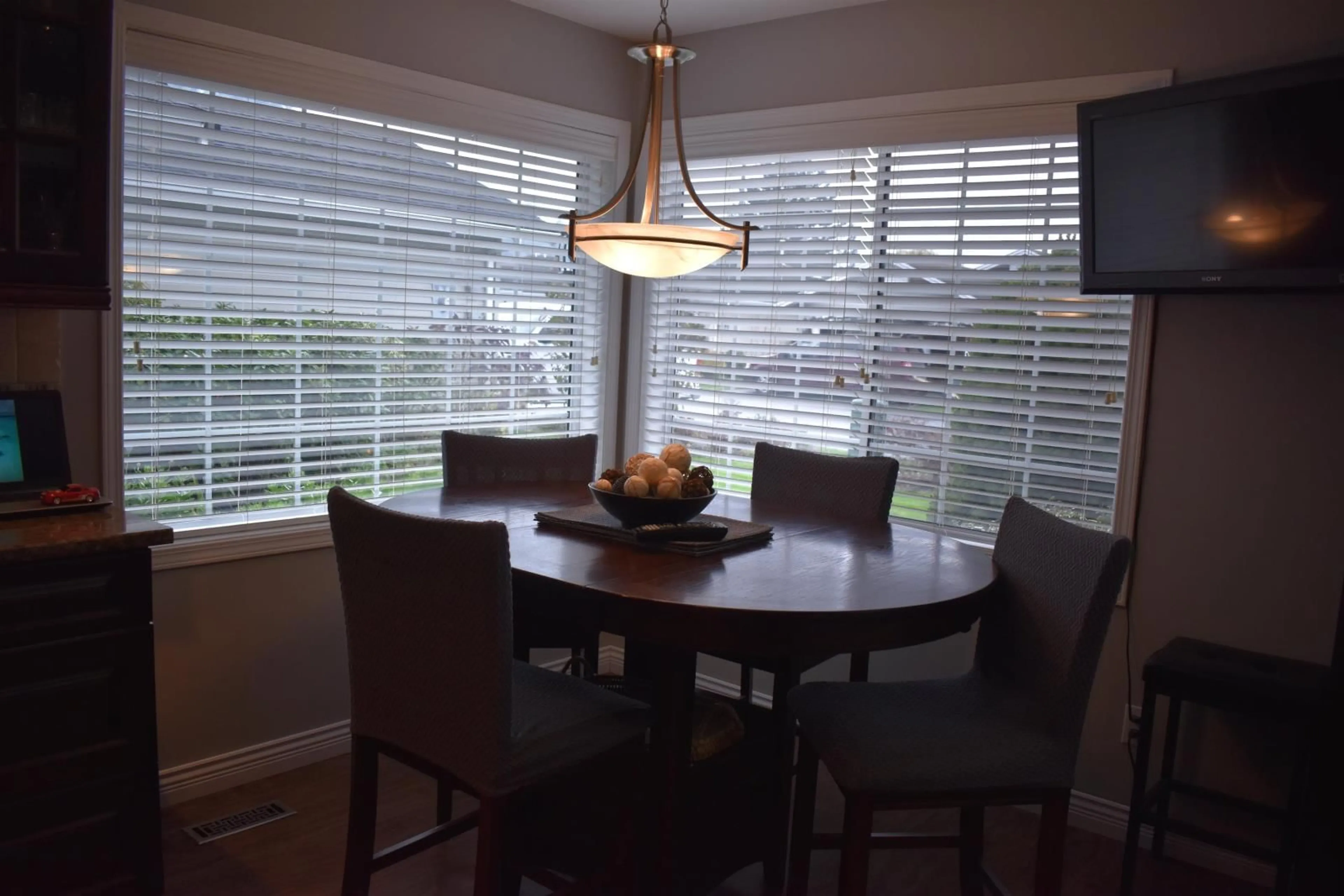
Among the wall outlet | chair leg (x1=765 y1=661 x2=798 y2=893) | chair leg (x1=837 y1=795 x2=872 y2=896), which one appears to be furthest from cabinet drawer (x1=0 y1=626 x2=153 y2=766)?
the wall outlet

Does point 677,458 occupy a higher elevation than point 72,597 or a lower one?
higher

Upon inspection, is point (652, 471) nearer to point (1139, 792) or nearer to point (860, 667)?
point (860, 667)

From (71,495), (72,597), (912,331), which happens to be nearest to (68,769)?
(72,597)

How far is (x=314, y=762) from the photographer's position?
11.0 feet

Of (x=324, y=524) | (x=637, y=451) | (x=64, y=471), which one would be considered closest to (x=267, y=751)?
(x=324, y=524)

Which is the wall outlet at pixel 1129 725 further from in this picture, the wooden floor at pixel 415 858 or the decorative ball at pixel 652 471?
the decorative ball at pixel 652 471

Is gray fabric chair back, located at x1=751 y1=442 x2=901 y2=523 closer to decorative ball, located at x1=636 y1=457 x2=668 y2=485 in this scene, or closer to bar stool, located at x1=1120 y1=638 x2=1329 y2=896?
decorative ball, located at x1=636 y1=457 x2=668 y2=485

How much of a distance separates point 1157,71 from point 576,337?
7.48 ft

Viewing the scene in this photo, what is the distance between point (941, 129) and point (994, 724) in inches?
81.4

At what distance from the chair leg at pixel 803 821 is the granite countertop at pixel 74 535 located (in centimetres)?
152

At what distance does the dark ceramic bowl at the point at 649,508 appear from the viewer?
242 cm

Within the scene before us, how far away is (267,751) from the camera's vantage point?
3.22m

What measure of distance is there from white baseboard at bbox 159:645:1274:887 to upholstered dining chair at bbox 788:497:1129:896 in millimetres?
894

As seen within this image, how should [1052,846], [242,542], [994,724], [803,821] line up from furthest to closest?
[242,542], [803,821], [994,724], [1052,846]
